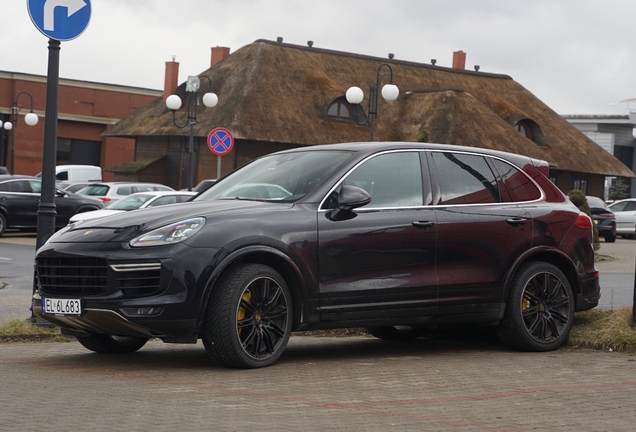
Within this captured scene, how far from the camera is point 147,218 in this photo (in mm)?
7754

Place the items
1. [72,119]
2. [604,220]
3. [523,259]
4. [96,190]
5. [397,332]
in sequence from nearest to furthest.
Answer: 1. [523,259]
2. [397,332]
3. [96,190]
4. [604,220]
5. [72,119]

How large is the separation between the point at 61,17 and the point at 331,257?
3595mm

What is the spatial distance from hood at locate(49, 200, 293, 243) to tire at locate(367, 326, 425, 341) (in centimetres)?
248

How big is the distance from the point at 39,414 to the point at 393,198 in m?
3.65

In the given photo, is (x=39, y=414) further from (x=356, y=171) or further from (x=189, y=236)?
(x=356, y=171)

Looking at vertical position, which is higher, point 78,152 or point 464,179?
point 78,152

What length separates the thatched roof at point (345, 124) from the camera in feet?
158

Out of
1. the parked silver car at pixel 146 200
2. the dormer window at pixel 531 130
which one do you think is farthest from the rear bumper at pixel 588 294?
the dormer window at pixel 531 130

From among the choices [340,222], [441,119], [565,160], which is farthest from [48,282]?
[565,160]

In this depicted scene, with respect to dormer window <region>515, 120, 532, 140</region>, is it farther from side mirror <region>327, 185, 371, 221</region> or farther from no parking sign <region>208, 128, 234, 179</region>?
side mirror <region>327, 185, 371, 221</region>

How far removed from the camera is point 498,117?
54.4 meters

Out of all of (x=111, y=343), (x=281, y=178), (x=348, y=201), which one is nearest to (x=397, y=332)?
(x=281, y=178)

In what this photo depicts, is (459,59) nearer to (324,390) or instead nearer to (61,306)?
(61,306)

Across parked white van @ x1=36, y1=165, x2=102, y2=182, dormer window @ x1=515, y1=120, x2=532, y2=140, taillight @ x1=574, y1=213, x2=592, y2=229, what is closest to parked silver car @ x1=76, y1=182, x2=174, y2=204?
parked white van @ x1=36, y1=165, x2=102, y2=182
